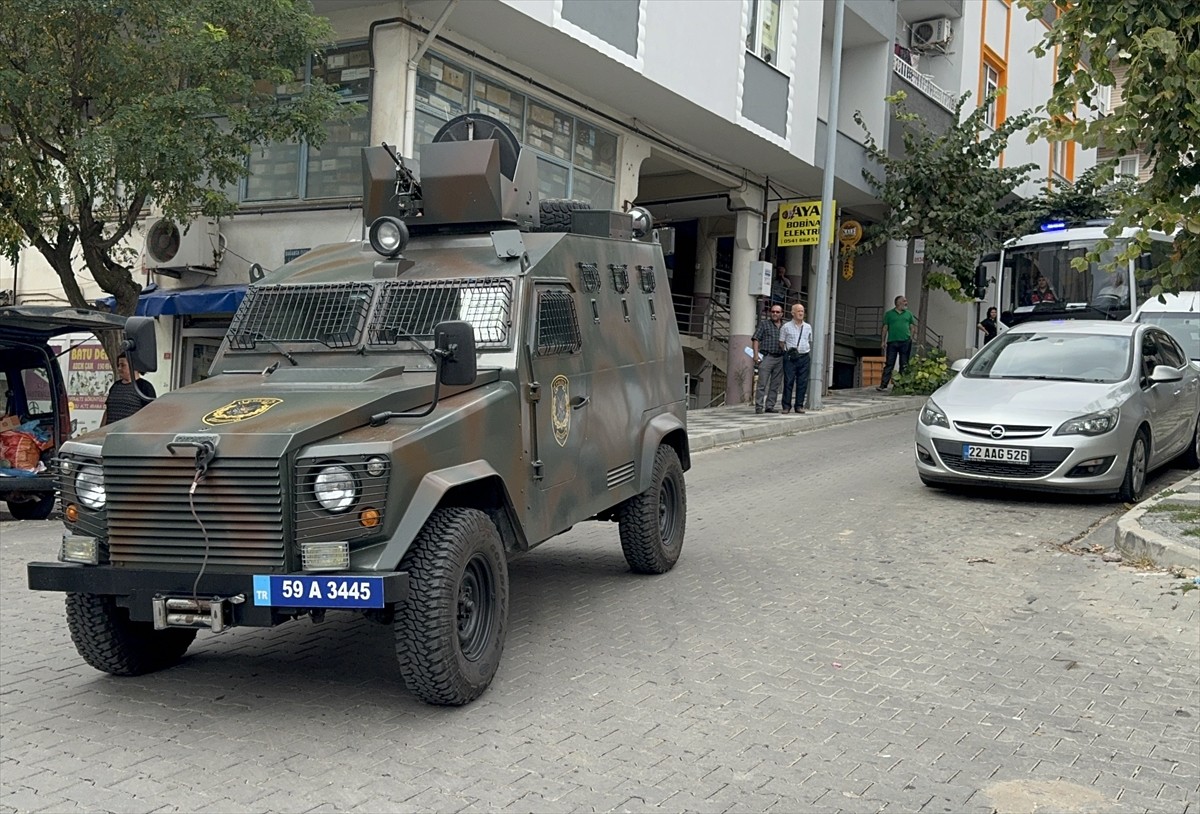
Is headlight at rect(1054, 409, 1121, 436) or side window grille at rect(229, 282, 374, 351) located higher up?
side window grille at rect(229, 282, 374, 351)

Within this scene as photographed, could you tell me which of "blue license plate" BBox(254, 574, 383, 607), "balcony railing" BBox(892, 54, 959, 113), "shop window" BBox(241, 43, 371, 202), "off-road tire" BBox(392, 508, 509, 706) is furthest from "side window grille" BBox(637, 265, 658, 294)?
"balcony railing" BBox(892, 54, 959, 113)

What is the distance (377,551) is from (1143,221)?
6598mm

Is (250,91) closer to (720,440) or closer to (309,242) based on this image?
(309,242)

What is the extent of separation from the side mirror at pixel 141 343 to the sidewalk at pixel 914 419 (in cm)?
670

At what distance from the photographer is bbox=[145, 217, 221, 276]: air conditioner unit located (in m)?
15.8

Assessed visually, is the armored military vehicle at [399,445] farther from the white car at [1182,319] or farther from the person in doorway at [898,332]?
the person in doorway at [898,332]

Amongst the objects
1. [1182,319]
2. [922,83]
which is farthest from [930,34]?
[1182,319]

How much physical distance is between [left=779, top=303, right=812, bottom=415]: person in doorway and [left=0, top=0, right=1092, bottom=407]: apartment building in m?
2.45

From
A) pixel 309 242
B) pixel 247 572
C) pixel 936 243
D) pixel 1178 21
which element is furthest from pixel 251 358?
pixel 936 243

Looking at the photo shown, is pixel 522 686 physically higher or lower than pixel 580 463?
lower

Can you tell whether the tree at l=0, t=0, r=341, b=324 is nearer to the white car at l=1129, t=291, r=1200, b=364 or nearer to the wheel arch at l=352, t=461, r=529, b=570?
the wheel arch at l=352, t=461, r=529, b=570

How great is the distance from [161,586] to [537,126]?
1310cm

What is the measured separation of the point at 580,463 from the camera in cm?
645

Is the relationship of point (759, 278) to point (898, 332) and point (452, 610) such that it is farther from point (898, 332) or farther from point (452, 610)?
point (452, 610)
